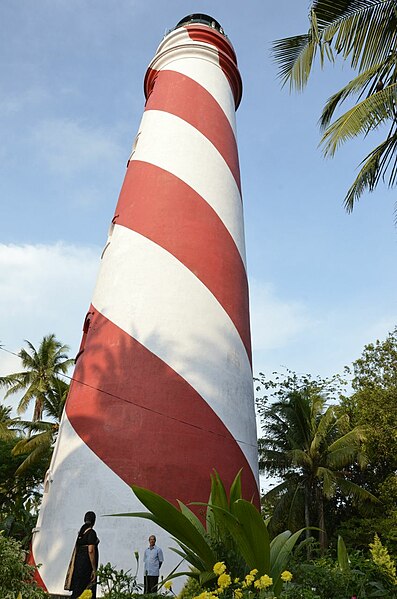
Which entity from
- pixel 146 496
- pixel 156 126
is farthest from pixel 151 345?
pixel 156 126

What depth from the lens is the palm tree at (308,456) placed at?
19.5 meters

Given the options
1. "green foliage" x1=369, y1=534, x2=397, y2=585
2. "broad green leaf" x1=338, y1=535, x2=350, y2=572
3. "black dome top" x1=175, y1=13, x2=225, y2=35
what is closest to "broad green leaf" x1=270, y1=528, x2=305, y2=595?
"broad green leaf" x1=338, y1=535, x2=350, y2=572

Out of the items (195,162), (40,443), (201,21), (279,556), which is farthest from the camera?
(40,443)

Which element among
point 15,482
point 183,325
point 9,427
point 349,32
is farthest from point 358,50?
point 9,427

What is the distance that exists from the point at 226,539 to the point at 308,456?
59.7ft

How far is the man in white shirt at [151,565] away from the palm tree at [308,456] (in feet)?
50.3

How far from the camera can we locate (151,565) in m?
4.51

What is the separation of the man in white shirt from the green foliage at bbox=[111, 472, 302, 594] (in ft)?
5.18

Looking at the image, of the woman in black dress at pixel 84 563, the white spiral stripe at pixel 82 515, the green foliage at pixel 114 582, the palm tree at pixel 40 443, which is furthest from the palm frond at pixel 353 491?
the green foliage at pixel 114 582

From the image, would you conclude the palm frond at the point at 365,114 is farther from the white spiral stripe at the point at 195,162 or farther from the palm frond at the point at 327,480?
the palm frond at the point at 327,480

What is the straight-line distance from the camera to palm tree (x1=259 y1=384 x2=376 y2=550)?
19.5 m

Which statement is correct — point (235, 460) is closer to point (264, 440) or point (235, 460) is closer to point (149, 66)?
point (149, 66)

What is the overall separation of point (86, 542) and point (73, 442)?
1338 mm

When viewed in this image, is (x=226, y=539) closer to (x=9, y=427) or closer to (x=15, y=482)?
(x=15, y=482)
